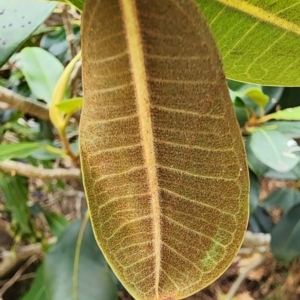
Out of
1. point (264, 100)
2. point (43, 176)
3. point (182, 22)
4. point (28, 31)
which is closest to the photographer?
point (182, 22)

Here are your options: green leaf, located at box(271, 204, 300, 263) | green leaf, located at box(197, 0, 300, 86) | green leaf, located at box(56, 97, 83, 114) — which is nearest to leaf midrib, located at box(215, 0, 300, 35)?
green leaf, located at box(197, 0, 300, 86)

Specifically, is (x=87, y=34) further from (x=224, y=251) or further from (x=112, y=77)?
(x=224, y=251)

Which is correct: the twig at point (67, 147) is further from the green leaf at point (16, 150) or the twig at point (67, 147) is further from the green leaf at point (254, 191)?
the green leaf at point (254, 191)

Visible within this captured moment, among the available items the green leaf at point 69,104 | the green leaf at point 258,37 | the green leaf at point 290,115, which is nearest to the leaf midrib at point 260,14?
the green leaf at point 258,37

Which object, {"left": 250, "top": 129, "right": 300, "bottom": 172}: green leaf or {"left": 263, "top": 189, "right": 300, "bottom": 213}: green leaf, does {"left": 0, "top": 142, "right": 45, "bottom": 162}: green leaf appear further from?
{"left": 263, "top": 189, "right": 300, "bottom": 213}: green leaf

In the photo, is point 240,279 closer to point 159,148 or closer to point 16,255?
point 16,255

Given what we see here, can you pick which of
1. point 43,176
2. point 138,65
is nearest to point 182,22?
point 138,65

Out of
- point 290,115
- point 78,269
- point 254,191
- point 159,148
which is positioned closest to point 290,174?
point 254,191
